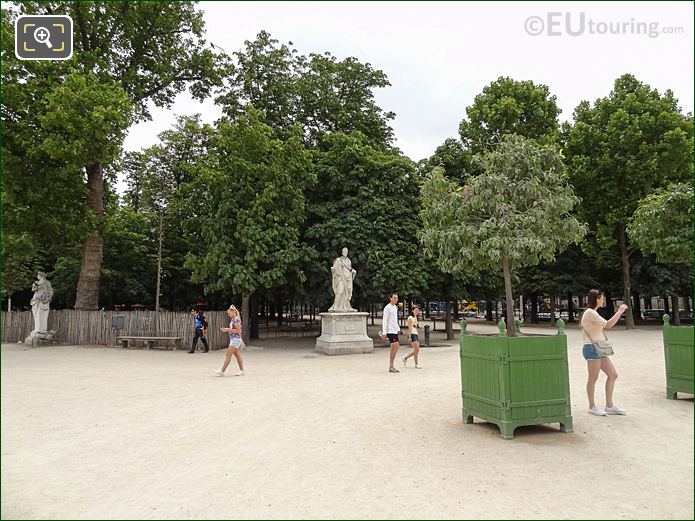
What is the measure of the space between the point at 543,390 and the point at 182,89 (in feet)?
81.9

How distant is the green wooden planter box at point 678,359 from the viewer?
27.8 feet

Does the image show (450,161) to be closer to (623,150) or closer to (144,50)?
(623,150)


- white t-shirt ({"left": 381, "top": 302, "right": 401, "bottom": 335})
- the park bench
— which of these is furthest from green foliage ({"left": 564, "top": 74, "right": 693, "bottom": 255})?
the park bench

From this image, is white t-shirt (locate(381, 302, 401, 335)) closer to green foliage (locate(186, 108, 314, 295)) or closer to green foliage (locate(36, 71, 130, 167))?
green foliage (locate(186, 108, 314, 295))

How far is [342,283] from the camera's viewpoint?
19.8 m

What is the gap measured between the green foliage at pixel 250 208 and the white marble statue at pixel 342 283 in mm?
1904

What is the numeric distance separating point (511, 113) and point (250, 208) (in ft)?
56.5

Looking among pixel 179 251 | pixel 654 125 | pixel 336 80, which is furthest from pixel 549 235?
pixel 179 251

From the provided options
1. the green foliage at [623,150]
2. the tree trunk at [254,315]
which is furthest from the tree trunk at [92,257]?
the green foliage at [623,150]

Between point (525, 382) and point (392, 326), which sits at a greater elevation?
point (392, 326)

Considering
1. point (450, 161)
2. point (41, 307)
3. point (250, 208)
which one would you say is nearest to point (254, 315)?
point (250, 208)

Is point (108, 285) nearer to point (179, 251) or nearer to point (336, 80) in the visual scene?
point (179, 251)

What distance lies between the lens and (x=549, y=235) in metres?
15.3

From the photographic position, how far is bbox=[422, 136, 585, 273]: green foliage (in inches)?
572
